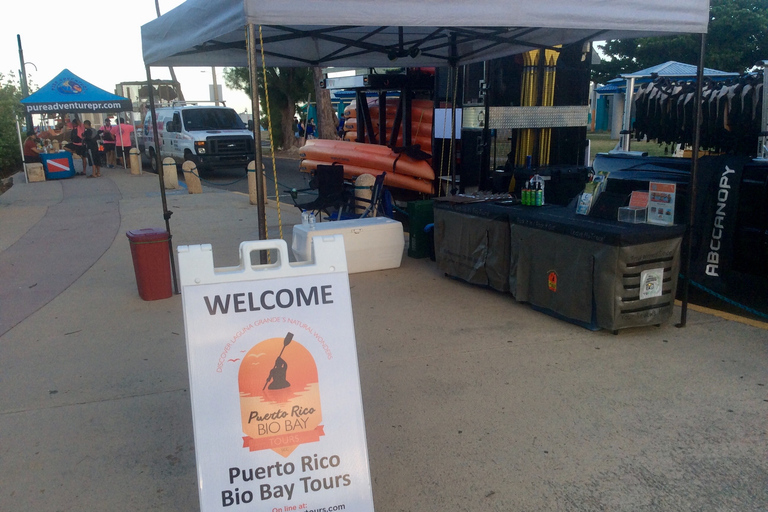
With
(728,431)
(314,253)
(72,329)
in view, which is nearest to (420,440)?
(314,253)

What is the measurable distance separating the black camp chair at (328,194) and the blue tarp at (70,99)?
41.9 feet

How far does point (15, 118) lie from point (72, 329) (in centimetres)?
1698

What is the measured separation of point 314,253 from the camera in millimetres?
2742

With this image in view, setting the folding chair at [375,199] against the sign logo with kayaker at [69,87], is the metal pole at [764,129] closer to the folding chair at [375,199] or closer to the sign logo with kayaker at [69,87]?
the folding chair at [375,199]

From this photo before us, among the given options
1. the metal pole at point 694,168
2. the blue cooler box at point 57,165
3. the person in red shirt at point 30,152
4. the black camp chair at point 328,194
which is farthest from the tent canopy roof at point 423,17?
the person in red shirt at point 30,152

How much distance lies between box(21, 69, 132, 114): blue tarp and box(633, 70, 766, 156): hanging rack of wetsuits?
16897 millimetres

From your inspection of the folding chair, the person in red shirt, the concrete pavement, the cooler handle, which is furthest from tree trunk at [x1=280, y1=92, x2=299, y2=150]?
the cooler handle

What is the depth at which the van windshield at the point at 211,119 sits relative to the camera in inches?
811

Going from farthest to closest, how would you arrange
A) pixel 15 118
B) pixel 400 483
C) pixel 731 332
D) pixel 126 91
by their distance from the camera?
pixel 126 91
pixel 15 118
pixel 731 332
pixel 400 483

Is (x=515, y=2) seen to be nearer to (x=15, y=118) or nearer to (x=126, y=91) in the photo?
(x=15, y=118)

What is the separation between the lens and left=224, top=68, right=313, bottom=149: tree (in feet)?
94.8

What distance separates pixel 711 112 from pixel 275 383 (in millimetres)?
6070

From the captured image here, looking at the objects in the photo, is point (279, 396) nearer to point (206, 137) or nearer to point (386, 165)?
point (386, 165)

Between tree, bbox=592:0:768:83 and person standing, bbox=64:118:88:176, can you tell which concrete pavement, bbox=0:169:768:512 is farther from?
tree, bbox=592:0:768:83
